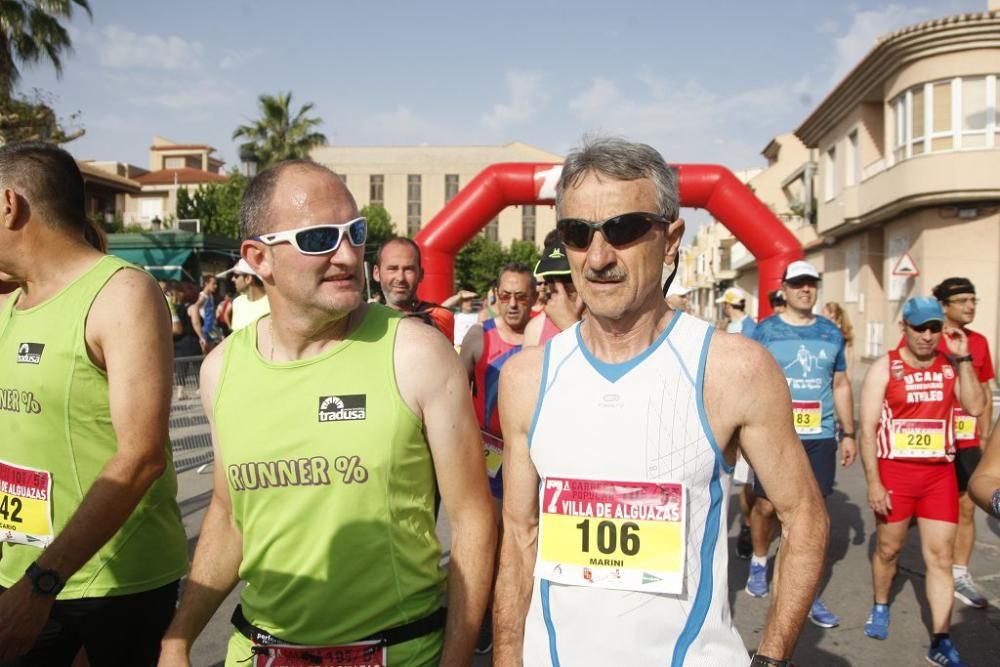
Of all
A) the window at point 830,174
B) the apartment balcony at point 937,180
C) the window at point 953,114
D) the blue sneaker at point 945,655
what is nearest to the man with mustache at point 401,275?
the blue sneaker at point 945,655

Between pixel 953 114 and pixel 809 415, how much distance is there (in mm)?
18523

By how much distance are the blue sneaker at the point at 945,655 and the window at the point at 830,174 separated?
25493mm

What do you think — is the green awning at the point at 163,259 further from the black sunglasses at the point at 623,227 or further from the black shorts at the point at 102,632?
the black sunglasses at the point at 623,227

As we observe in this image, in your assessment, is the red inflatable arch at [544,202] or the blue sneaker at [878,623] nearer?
the blue sneaker at [878,623]

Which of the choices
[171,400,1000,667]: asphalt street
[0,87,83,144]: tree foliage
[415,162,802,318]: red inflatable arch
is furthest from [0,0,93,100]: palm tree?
[171,400,1000,667]: asphalt street

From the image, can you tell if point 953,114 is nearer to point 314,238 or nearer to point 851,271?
point 851,271

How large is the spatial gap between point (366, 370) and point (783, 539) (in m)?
1.13

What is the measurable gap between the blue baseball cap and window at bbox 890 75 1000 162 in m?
18.6

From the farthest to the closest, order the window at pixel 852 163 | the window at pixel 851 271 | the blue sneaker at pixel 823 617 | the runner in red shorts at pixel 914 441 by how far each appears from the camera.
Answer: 1. the window at pixel 851 271
2. the window at pixel 852 163
3. the blue sneaker at pixel 823 617
4. the runner in red shorts at pixel 914 441

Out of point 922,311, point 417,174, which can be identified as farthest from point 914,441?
point 417,174

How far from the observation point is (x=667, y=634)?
73.0 inches

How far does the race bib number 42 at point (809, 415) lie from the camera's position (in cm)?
552

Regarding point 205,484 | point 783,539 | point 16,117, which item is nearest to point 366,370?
point 783,539

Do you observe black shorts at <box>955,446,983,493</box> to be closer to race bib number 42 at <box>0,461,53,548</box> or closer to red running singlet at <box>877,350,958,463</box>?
red running singlet at <box>877,350,958,463</box>
